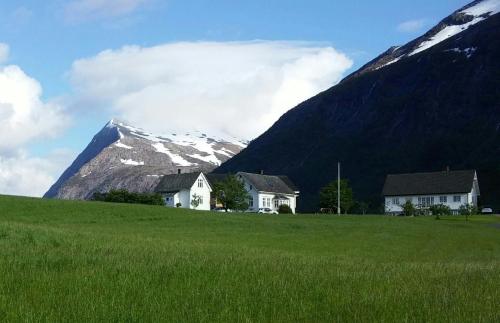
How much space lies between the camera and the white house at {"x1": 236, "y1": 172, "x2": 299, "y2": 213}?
152 m

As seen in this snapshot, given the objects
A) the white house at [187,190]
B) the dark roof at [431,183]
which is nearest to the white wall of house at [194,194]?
the white house at [187,190]

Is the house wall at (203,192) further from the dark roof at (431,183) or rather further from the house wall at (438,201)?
the house wall at (438,201)

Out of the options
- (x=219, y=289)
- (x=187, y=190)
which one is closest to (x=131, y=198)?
(x=187, y=190)

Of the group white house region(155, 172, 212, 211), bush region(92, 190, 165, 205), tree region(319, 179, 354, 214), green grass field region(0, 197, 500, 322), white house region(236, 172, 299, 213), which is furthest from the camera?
white house region(236, 172, 299, 213)

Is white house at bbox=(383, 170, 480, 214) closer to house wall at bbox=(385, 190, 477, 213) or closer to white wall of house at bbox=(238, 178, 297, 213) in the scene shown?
house wall at bbox=(385, 190, 477, 213)

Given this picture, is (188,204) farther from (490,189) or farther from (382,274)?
(382,274)

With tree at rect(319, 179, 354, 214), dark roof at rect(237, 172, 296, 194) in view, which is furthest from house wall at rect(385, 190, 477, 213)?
dark roof at rect(237, 172, 296, 194)

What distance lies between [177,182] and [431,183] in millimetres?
61292

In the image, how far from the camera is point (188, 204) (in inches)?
5920

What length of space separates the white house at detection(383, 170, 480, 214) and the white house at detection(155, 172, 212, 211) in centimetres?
4472

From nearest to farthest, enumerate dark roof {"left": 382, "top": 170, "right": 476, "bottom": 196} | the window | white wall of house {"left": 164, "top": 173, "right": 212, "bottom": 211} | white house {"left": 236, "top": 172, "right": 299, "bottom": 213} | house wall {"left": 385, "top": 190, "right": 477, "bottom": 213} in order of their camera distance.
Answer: house wall {"left": 385, "top": 190, "right": 477, "bottom": 213}
dark roof {"left": 382, "top": 170, "right": 476, "bottom": 196}
white wall of house {"left": 164, "top": 173, "right": 212, "bottom": 211}
white house {"left": 236, "top": 172, "right": 299, "bottom": 213}
the window

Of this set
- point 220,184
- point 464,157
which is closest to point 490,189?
point 464,157

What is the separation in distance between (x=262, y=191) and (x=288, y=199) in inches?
500

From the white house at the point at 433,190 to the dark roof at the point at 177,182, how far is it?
158 feet
